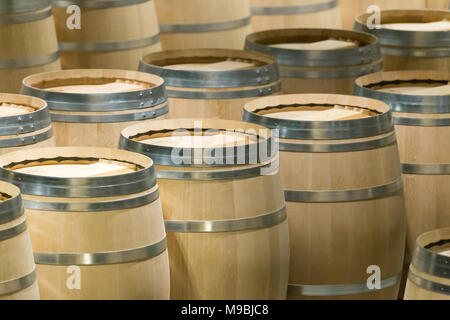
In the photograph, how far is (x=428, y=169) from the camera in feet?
19.5

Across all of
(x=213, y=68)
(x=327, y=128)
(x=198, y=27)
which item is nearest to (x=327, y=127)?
(x=327, y=128)

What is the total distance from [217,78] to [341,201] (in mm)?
1107

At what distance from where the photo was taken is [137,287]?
14.7ft

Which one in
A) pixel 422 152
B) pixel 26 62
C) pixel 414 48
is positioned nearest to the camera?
pixel 422 152

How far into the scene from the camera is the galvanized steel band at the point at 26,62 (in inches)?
254

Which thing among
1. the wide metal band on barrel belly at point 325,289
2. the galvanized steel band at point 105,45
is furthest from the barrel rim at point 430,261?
the galvanized steel band at point 105,45

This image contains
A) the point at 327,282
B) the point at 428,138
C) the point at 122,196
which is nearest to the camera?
the point at 122,196

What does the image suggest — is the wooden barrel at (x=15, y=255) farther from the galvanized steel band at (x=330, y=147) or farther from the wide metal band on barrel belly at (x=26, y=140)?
A: the galvanized steel band at (x=330, y=147)

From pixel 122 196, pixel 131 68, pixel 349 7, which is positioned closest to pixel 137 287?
pixel 122 196

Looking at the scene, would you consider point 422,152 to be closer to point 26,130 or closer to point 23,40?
point 26,130

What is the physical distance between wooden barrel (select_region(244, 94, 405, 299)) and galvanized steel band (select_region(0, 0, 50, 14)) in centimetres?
157

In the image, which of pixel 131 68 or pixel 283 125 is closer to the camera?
pixel 283 125
